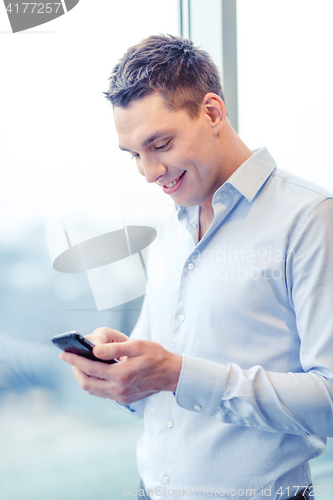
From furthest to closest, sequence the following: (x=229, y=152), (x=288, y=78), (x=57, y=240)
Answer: (x=288, y=78) < (x=57, y=240) < (x=229, y=152)

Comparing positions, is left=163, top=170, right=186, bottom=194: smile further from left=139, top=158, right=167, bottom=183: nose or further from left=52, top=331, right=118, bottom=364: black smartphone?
left=52, top=331, right=118, bottom=364: black smartphone

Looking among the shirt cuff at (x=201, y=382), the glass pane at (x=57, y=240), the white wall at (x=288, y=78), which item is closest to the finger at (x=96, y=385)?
the shirt cuff at (x=201, y=382)

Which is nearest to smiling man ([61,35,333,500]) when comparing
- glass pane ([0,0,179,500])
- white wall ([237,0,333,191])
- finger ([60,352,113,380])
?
finger ([60,352,113,380])

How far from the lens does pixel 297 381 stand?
0.74 metres

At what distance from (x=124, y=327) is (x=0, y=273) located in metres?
0.47

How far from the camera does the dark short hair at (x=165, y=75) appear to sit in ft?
2.81

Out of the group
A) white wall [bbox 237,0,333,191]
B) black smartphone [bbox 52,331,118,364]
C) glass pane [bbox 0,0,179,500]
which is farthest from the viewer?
white wall [bbox 237,0,333,191]

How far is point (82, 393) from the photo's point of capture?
1.35m

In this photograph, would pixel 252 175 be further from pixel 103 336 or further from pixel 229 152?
pixel 103 336

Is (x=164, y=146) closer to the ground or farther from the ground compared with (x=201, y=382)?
farther from the ground

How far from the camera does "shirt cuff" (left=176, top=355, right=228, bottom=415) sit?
2.45 ft

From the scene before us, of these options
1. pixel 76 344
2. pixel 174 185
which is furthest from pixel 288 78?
pixel 76 344

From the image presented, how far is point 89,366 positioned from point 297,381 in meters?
0.40

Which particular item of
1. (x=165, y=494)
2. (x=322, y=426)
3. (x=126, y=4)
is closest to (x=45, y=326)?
(x=165, y=494)
